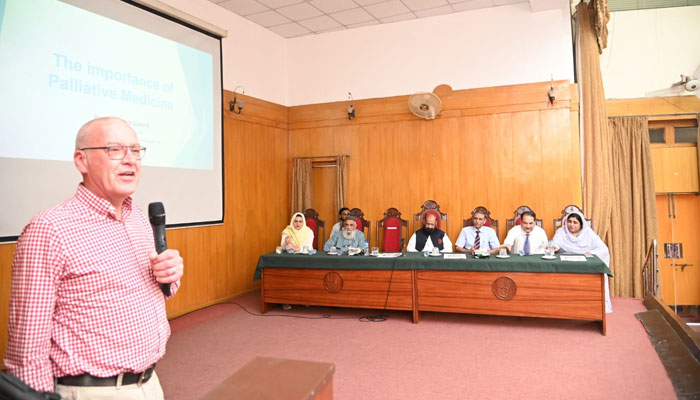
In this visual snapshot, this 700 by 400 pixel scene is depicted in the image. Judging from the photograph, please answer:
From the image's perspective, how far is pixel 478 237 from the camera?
567 cm

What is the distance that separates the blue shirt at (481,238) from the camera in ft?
18.8

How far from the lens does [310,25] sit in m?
6.84

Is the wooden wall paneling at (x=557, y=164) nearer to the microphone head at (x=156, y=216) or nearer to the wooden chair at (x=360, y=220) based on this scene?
the wooden chair at (x=360, y=220)

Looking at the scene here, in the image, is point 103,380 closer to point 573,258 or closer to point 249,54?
point 573,258

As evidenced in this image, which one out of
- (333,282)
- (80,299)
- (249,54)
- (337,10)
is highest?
(337,10)

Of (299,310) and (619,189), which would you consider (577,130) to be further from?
(299,310)

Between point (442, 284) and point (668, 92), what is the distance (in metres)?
4.44

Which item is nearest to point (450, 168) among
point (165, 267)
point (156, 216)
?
point (156, 216)

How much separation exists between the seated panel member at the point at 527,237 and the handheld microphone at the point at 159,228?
4616 millimetres

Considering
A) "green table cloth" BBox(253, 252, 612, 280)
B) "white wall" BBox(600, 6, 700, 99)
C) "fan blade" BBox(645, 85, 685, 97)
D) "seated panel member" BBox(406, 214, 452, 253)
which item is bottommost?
"green table cloth" BBox(253, 252, 612, 280)

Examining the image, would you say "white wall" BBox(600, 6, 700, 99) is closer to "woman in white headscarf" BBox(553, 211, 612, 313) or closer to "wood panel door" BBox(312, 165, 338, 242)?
"woman in white headscarf" BBox(553, 211, 612, 313)

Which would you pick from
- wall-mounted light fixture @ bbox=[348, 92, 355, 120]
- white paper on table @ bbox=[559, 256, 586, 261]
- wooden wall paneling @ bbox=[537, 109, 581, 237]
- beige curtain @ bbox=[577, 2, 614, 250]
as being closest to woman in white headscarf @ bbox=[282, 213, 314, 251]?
A: wall-mounted light fixture @ bbox=[348, 92, 355, 120]

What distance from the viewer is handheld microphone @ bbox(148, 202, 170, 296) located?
1419 millimetres

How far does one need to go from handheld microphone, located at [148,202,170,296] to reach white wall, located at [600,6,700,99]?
6.66m
